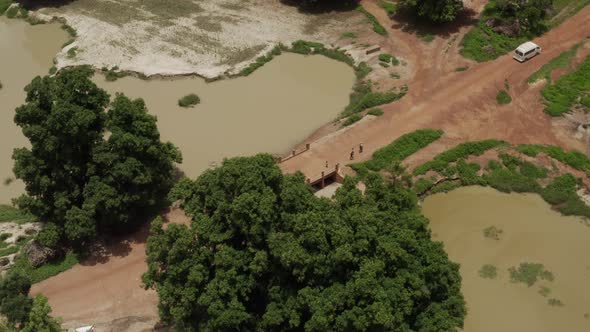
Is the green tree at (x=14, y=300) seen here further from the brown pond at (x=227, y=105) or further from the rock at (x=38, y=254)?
the brown pond at (x=227, y=105)

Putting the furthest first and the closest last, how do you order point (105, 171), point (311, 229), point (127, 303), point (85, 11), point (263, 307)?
point (85, 11)
point (105, 171)
point (127, 303)
point (263, 307)
point (311, 229)

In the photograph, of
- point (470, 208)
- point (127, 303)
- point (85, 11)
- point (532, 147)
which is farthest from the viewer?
point (85, 11)

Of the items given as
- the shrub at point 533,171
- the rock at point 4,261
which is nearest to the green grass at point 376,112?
the shrub at point 533,171

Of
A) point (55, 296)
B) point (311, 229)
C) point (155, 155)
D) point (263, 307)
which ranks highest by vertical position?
point (311, 229)

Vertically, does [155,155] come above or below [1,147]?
above

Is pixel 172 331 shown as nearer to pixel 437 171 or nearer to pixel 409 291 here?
pixel 409 291

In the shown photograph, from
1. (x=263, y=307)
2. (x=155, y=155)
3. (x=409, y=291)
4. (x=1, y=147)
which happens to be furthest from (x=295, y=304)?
(x=1, y=147)
